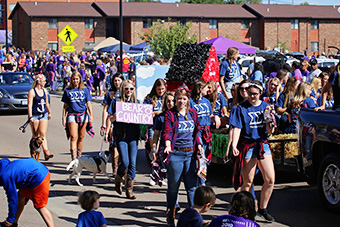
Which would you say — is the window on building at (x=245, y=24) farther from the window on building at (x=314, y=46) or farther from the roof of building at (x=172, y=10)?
the window on building at (x=314, y=46)

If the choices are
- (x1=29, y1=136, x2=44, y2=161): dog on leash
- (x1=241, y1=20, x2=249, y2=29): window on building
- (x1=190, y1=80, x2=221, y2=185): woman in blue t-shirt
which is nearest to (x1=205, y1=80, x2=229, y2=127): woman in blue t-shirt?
(x1=190, y1=80, x2=221, y2=185): woman in blue t-shirt

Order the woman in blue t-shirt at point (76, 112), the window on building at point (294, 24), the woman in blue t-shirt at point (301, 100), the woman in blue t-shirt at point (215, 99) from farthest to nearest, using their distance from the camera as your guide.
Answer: the window on building at point (294, 24) → the woman in blue t-shirt at point (76, 112) → the woman in blue t-shirt at point (301, 100) → the woman in blue t-shirt at point (215, 99)

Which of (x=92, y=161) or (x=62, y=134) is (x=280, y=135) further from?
(x=62, y=134)

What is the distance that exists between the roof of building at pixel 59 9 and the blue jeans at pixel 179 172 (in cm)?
5900

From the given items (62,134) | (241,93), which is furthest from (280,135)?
(62,134)

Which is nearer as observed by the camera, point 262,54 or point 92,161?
point 92,161

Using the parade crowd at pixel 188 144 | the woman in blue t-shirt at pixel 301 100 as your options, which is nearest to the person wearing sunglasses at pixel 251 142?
the parade crowd at pixel 188 144

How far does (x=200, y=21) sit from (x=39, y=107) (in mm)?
54559

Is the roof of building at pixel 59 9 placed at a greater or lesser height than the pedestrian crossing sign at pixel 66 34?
greater

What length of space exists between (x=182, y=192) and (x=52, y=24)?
58745mm

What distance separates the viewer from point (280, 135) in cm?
977

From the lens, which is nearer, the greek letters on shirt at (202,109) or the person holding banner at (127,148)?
the greek letters on shirt at (202,109)

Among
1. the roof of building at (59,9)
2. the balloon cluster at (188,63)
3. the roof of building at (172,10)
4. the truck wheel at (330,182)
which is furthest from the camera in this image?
the roof of building at (59,9)

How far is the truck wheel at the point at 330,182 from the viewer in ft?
23.6
